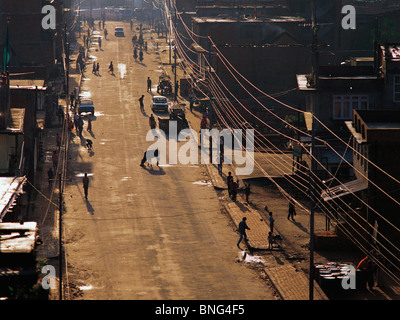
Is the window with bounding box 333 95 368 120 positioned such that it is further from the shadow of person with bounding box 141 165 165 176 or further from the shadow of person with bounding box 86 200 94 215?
the shadow of person with bounding box 86 200 94 215

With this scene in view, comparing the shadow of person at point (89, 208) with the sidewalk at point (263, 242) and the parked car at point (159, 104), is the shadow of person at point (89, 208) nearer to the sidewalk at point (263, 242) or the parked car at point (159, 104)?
the sidewalk at point (263, 242)

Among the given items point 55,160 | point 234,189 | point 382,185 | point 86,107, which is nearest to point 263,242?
point 382,185

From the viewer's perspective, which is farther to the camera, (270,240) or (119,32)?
(119,32)

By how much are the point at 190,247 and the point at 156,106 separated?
112 feet

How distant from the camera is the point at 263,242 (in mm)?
42250

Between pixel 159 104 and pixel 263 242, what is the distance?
112 ft

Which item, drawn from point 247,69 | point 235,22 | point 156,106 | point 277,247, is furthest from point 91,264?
point 235,22

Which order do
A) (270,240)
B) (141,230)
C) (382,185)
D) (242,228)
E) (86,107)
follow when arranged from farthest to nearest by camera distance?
(86,107)
(141,230)
(242,228)
(270,240)
(382,185)

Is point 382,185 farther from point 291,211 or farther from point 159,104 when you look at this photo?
point 159,104

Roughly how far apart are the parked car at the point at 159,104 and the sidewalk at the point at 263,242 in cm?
1724

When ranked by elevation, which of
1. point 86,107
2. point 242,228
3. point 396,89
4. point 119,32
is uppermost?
point 119,32

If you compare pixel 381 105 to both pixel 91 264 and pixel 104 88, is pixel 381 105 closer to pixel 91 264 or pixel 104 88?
pixel 91 264

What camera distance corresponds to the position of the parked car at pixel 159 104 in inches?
2943

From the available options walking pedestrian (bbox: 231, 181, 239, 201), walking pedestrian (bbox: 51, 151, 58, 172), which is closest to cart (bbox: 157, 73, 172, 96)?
walking pedestrian (bbox: 51, 151, 58, 172)
